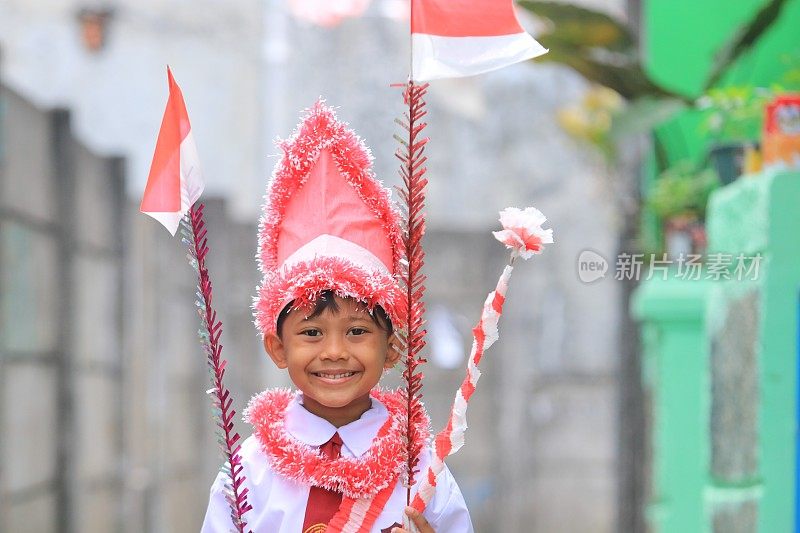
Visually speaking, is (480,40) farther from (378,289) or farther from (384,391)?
(384,391)

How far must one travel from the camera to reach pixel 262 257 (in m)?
2.75

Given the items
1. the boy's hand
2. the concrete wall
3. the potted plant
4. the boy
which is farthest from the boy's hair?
the potted plant

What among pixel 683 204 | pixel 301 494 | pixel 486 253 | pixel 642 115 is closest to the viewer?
pixel 301 494

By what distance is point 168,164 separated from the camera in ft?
8.27

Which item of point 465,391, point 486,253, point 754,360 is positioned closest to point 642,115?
point 754,360

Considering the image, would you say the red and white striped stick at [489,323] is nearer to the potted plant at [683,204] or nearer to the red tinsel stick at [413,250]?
the red tinsel stick at [413,250]

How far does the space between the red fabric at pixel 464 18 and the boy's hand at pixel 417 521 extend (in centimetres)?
87

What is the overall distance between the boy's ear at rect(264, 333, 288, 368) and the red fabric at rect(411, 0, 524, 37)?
0.69 metres

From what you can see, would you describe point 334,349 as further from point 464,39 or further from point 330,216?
point 464,39

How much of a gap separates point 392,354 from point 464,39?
2.14ft

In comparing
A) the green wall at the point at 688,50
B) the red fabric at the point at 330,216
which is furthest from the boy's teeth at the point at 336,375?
the green wall at the point at 688,50

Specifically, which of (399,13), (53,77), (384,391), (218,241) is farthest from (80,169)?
(399,13)

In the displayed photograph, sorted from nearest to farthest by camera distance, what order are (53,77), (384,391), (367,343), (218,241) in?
(367,343) → (384,391) → (218,241) → (53,77)

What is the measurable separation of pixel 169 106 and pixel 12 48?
9784mm
